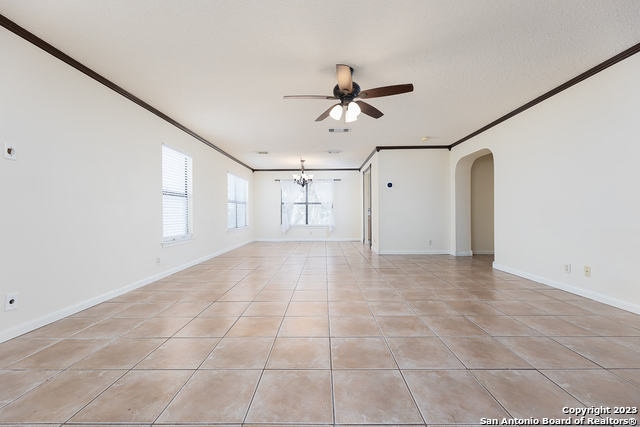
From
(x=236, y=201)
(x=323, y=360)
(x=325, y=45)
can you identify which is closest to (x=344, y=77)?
(x=325, y=45)

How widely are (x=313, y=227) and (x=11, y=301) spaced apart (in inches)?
309

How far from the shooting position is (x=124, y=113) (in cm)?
341

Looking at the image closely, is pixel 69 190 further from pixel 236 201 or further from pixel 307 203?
pixel 307 203

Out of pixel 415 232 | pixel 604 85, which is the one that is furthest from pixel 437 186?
pixel 604 85

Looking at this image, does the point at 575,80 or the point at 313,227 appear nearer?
the point at 575,80

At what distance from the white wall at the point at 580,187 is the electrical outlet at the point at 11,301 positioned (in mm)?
5578

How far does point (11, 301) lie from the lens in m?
2.15

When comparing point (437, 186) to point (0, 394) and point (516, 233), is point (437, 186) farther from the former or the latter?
point (0, 394)

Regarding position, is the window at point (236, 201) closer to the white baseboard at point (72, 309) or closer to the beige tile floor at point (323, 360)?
the white baseboard at point (72, 309)

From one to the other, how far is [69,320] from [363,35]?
378cm

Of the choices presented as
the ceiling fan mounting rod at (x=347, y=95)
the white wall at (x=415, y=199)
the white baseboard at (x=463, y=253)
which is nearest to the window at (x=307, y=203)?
the white wall at (x=415, y=199)

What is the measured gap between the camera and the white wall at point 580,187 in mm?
2684

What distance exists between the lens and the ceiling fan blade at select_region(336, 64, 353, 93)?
2.60 meters

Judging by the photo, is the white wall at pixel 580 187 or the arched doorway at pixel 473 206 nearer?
the white wall at pixel 580 187
